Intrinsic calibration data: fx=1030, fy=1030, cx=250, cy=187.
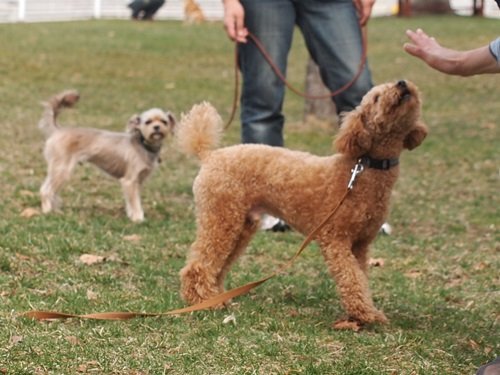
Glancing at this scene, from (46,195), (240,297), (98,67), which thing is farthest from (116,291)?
(98,67)

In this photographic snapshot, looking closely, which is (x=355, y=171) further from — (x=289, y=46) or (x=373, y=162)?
(x=289, y=46)

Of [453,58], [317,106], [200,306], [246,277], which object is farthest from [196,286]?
[317,106]

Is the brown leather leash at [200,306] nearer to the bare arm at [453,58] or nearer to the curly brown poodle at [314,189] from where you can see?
the curly brown poodle at [314,189]

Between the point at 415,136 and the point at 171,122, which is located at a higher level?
the point at 415,136

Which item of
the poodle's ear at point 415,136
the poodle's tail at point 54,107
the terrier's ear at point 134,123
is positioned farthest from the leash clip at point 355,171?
the poodle's tail at point 54,107

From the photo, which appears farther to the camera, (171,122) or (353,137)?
(171,122)

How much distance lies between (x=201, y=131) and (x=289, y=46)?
139 centimetres

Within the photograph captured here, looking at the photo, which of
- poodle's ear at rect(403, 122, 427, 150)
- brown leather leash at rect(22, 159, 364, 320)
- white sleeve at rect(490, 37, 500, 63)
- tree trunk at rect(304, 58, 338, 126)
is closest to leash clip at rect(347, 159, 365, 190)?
brown leather leash at rect(22, 159, 364, 320)

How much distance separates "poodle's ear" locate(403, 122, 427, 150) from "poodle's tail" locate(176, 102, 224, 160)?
3.11 feet

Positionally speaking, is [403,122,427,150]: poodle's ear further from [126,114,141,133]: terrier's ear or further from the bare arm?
[126,114,141,133]: terrier's ear

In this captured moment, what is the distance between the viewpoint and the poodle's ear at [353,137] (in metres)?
4.50

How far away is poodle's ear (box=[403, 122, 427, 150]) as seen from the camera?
457 centimetres

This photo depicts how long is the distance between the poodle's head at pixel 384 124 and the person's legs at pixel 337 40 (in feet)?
5.19

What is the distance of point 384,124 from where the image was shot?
446cm
